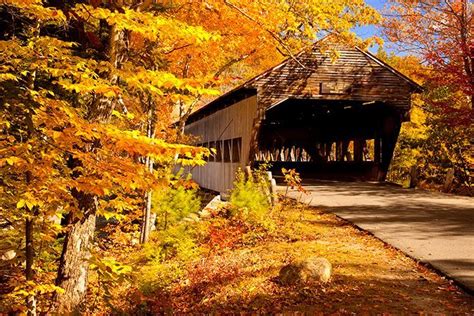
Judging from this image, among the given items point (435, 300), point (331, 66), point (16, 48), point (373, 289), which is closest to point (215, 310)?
point (373, 289)

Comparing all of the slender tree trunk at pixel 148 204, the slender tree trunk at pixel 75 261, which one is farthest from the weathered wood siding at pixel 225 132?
the slender tree trunk at pixel 75 261

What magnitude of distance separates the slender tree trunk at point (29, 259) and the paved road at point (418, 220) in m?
6.04

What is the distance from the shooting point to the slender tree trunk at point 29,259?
650 cm

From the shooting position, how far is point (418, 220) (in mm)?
9883

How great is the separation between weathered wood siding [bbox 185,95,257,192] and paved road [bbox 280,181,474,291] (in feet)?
12.4

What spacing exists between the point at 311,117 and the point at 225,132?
6.26m

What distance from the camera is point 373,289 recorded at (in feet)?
19.2

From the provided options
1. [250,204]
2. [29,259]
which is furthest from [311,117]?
[29,259]

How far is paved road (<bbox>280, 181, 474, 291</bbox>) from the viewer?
22.7 ft

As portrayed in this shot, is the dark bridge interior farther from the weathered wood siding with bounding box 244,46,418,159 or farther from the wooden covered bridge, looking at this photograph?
the weathered wood siding with bounding box 244,46,418,159

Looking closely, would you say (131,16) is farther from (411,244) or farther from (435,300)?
(411,244)

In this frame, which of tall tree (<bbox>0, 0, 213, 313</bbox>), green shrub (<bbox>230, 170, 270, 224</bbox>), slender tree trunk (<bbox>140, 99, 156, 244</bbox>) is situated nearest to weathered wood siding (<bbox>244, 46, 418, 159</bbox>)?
green shrub (<bbox>230, 170, 270, 224</bbox>)

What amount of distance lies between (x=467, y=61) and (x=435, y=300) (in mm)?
15055

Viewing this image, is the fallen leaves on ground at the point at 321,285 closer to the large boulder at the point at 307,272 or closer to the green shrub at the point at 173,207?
the large boulder at the point at 307,272
